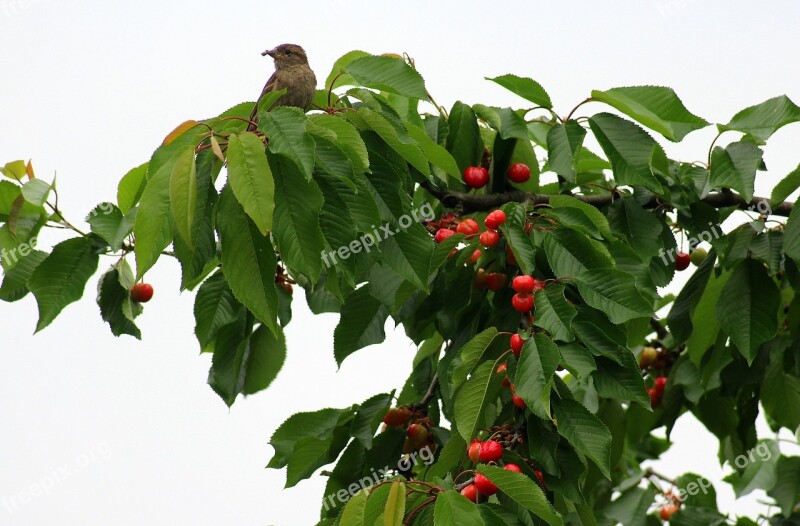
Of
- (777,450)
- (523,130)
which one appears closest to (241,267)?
(523,130)

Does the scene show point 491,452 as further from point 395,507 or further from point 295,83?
point 295,83

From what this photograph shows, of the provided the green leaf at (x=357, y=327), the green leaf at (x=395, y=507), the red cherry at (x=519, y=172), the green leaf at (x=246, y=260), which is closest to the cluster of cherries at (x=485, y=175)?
the red cherry at (x=519, y=172)

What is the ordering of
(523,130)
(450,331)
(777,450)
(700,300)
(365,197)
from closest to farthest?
1. (365,197)
2. (450,331)
3. (523,130)
4. (700,300)
5. (777,450)

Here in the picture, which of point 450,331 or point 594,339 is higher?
point 450,331

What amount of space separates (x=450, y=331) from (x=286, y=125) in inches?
40.4

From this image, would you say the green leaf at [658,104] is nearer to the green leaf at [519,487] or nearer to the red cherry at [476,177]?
the red cherry at [476,177]

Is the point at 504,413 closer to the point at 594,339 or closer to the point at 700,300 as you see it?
the point at 594,339

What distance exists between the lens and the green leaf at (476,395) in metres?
2.64

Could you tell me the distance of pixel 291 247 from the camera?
2.35 meters

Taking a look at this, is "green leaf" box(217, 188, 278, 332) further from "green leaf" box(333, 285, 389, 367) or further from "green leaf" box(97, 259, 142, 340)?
"green leaf" box(97, 259, 142, 340)

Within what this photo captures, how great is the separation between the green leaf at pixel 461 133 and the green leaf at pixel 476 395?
112cm

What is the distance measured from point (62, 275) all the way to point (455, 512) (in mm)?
1648

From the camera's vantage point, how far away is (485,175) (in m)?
3.60

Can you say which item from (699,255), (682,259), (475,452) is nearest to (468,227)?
(475,452)
